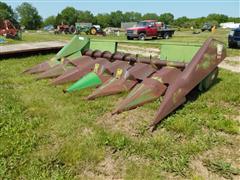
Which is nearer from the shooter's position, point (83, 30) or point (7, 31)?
point (7, 31)

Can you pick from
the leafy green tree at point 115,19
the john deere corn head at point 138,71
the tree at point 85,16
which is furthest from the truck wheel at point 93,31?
the leafy green tree at point 115,19

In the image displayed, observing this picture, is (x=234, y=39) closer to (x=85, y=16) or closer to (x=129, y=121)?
(x=129, y=121)

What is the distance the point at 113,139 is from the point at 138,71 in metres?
2.03

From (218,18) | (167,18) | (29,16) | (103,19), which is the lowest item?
(218,18)

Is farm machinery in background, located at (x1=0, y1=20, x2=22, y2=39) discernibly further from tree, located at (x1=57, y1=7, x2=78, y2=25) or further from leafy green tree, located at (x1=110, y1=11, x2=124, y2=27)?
leafy green tree, located at (x1=110, y1=11, x2=124, y2=27)

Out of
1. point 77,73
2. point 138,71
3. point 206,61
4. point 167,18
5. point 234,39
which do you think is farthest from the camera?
point 167,18

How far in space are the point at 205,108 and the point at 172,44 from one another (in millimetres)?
1906

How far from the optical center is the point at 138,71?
5125mm

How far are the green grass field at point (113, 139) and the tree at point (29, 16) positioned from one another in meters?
97.5

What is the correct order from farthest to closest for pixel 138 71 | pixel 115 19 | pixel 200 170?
pixel 115 19, pixel 138 71, pixel 200 170

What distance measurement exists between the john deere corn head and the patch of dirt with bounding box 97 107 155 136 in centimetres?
12

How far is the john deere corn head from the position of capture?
166 inches

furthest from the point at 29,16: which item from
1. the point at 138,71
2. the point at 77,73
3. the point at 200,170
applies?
the point at 200,170

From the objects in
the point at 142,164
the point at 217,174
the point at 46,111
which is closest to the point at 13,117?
the point at 46,111
